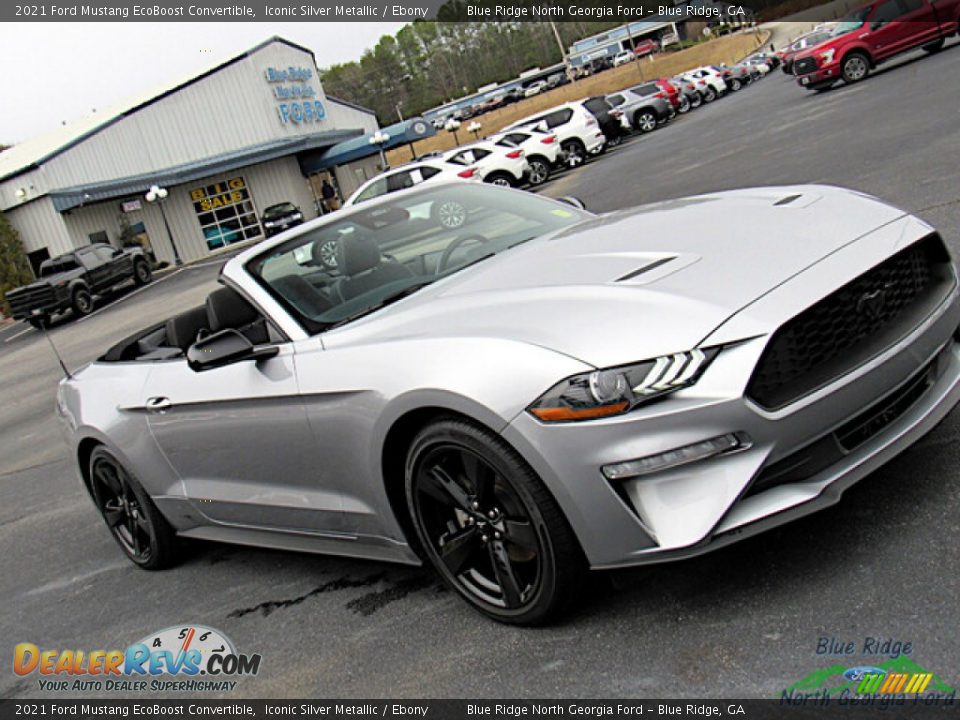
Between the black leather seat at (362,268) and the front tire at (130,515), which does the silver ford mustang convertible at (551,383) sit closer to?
the black leather seat at (362,268)

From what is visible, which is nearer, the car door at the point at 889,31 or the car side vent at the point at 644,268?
the car side vent at the point at 644,268

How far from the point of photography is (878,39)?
84.4ft

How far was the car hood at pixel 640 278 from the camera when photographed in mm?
3043

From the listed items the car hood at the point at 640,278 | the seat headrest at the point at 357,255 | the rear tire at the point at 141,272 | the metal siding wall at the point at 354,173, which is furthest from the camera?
the metal siding wall at the point at 354,173

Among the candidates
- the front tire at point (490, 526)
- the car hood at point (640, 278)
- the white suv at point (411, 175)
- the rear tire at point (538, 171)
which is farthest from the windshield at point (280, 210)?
the front tire at point (490, 526)

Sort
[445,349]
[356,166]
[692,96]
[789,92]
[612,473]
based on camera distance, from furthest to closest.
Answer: [356,166] < [692,96] < [789,92] < [445,349] < [612,473]

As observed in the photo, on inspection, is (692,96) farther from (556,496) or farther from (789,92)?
(556,496)

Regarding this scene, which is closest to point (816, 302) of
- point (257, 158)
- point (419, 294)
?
point (419, 294)

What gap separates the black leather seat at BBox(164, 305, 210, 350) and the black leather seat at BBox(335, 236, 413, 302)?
89 centimetres

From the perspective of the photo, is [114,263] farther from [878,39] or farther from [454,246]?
[454,246]

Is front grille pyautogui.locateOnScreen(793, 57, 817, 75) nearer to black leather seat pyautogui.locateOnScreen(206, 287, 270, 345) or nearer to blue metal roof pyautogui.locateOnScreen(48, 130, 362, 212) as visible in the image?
black leather seat pyautogui.locateOnScreen(206, 287, 270, 345)

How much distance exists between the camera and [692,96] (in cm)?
4416

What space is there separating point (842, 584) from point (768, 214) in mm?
1408

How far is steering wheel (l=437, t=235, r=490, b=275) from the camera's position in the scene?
444cm
